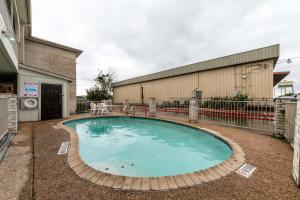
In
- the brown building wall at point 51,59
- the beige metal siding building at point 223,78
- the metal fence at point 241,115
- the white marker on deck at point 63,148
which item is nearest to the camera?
the white marker on deck at point 63,148

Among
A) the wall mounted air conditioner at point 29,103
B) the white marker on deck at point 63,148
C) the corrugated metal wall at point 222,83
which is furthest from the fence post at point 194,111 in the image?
the wall mounted air conditioner at point 29,103

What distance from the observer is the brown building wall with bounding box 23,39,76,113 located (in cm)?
937

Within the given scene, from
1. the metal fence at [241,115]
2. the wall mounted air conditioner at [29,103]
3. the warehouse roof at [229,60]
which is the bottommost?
the metal fence at [241,115]

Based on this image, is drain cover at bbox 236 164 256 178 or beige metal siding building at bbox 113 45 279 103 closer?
drain cover at bbox 236 164 256 178

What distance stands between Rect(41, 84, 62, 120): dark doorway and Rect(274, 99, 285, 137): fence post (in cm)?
1052

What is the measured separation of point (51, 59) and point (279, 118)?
13.7 meters

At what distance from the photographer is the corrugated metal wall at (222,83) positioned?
27.9 feet

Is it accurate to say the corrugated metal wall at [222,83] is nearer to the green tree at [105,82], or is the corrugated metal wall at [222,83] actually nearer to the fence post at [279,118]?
the fence post at [279,118]

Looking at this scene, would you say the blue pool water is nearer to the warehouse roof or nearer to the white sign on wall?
the white sign on wall

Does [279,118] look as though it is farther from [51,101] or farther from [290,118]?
[51,101]

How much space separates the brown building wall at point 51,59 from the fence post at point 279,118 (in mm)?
11725

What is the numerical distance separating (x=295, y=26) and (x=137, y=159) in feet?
40.4

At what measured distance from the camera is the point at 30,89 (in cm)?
711

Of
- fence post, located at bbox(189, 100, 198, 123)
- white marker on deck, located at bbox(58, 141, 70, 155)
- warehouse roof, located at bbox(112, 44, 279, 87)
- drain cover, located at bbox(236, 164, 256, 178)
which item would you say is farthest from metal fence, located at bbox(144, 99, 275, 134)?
white marker on deck, located at bbox(58, 141, 70, 155)
